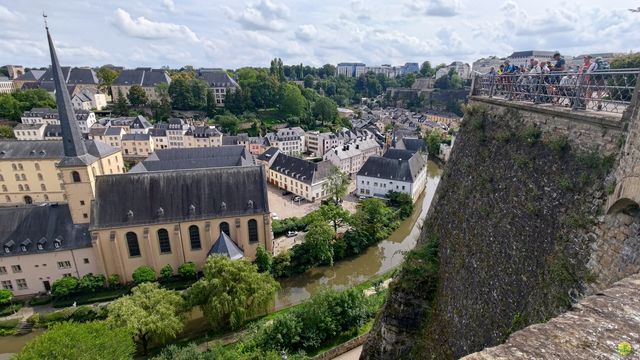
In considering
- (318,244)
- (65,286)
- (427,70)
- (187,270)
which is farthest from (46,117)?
(427,70)

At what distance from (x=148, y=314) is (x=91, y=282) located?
33.6ft

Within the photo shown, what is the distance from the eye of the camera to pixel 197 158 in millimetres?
50219

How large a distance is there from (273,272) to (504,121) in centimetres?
2355

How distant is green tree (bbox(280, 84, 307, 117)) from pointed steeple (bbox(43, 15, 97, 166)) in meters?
69.1

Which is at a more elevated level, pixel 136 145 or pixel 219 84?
pixel 219 84

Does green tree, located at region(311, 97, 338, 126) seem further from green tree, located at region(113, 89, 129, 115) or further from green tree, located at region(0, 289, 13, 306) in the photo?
green tree, located at region(0, 289, 13, 306)

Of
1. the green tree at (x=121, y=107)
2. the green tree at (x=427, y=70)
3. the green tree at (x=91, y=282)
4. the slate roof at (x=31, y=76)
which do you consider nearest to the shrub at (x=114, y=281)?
the green tree at (x=91, y=282)

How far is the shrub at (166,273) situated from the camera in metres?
27.9

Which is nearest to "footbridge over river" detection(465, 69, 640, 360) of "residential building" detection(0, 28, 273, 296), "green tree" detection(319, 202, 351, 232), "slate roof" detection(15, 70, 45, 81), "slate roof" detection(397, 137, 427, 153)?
"residential building" detection(0, 28, 273, 296)

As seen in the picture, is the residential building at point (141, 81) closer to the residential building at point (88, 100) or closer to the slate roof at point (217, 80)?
the residential building at point (88, 100)

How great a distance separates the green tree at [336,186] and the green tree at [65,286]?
28897 mm

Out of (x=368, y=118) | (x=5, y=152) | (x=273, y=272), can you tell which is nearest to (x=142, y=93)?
(x=5, y=152)

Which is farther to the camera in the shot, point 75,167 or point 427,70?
point 427,70

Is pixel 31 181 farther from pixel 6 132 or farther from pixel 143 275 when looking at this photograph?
pixel 6 132
